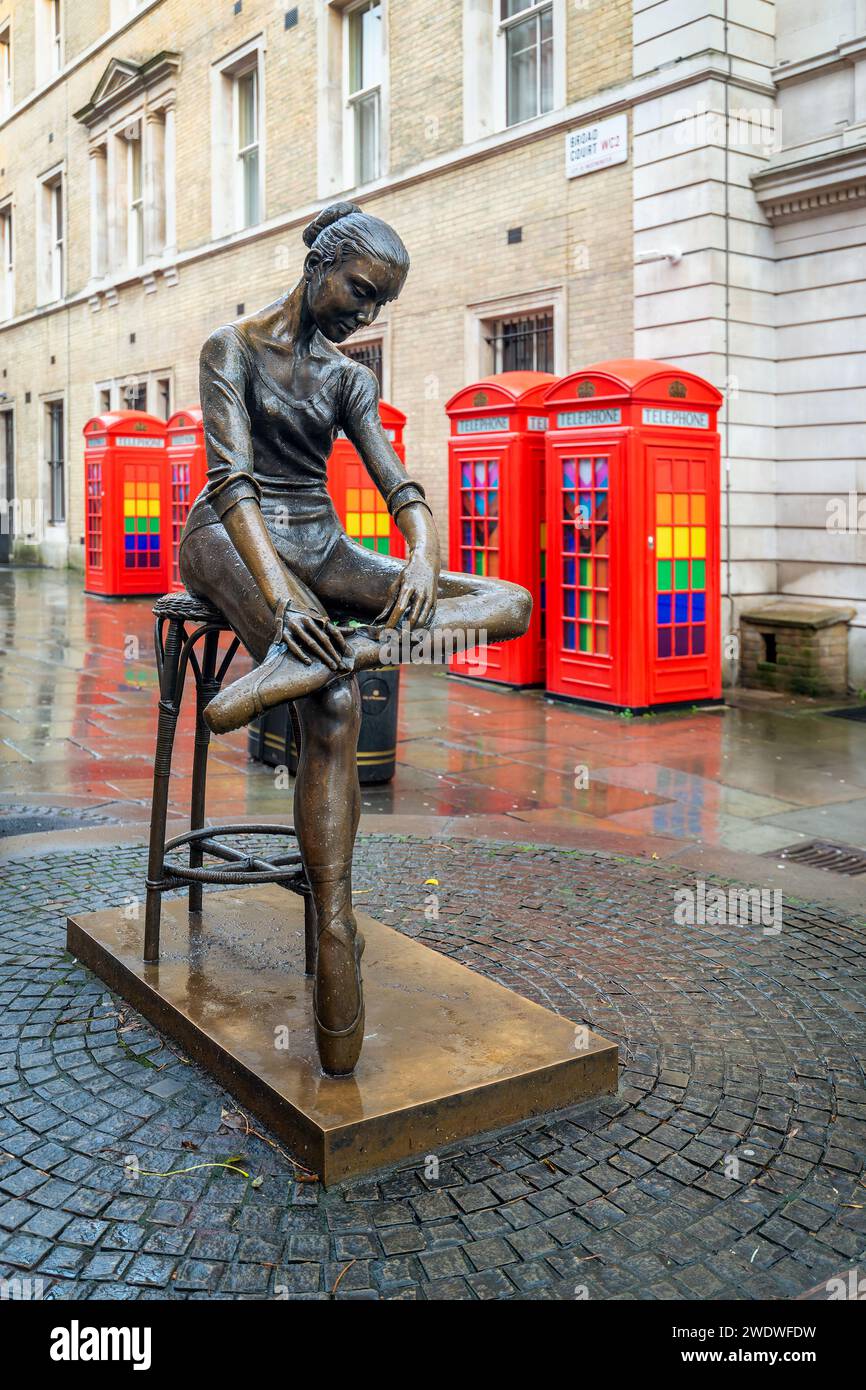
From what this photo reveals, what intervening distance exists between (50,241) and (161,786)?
28605 millimetres

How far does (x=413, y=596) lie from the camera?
3338mm

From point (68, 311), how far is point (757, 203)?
19.9 meters

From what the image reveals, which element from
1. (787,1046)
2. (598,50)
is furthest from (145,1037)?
(598,50)

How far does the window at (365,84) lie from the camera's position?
56.6 ft

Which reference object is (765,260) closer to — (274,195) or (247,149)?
(274,195)

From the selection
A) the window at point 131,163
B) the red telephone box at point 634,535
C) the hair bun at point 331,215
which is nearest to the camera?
the hair bun at point 331,215

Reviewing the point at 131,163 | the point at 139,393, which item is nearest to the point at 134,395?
the point at 139,393

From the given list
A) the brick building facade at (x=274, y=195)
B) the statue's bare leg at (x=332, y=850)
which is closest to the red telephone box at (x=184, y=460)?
the brick building facade at (x=274, y=195)

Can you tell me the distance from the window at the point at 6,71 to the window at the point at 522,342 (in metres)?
21.7

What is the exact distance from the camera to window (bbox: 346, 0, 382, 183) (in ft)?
56.6

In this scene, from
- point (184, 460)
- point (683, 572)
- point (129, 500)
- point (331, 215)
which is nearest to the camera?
point (331, 215)

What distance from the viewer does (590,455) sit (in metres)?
10.6

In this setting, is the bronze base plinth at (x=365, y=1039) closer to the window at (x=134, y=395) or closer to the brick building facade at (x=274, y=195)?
the brick building facade at (x=274, y=195)
